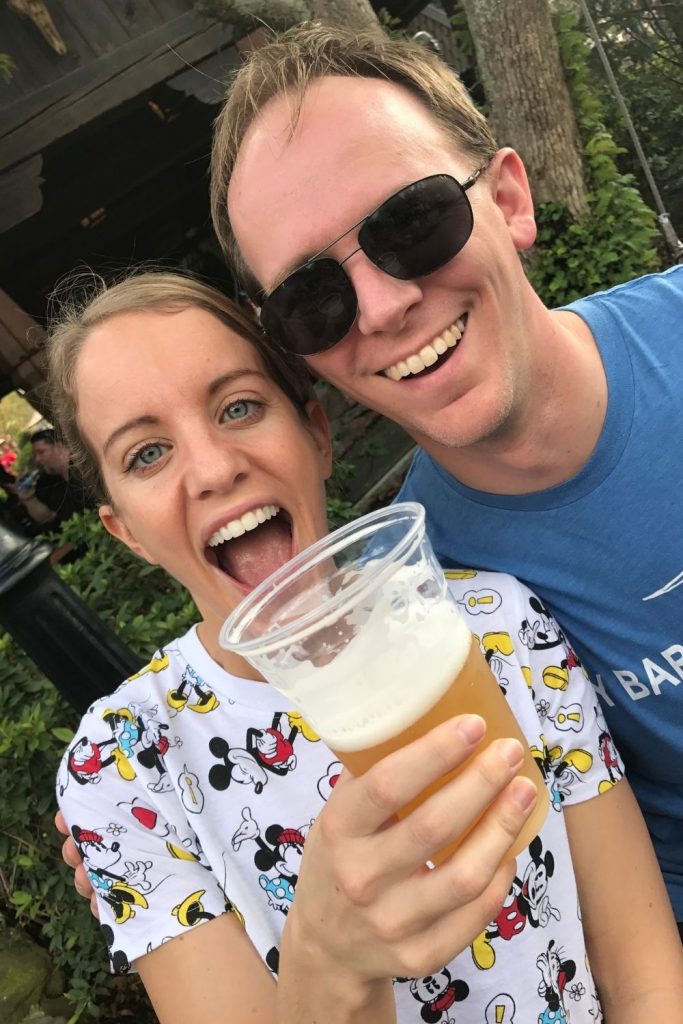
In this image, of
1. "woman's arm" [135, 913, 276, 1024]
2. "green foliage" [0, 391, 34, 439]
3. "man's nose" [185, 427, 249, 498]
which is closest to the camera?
"woman's arm" [135, 913, 276, 1024]

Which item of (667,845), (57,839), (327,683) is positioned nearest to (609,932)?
(667,845)

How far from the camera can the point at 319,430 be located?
1.80m

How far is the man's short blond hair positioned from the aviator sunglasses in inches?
9.5

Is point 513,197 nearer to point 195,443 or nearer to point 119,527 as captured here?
point 195,443

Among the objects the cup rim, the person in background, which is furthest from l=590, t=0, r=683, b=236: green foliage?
the cup rim

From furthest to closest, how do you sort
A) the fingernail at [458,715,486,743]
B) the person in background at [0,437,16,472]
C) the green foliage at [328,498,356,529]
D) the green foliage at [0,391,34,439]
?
1. the green foliage at [0,391,34,439]
2. the person in background at [0,437,16,472]
3. the green foliage at [328,498,356,529]
4. the fingernail at [458,715,486,743]

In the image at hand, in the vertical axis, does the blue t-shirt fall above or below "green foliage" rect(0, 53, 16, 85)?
below

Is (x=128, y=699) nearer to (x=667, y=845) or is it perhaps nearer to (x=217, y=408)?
(x=217, y=408)

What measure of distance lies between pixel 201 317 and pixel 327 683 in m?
1.02

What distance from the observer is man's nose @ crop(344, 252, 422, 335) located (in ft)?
5.30

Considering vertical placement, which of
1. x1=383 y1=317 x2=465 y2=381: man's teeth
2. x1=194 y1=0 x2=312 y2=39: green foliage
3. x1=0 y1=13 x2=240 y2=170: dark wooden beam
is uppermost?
x1=0 y1=13 x2=240 y2=170: dark wooden beam

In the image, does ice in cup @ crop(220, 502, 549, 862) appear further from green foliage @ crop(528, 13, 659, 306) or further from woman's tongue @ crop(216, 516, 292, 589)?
green foliage @ crop(528, 13, 659, 306)

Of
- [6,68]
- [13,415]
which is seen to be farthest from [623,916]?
[13,415]

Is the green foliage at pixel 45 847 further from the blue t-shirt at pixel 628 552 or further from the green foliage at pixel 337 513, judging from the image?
the blue t-shirt at pixel 628 552
